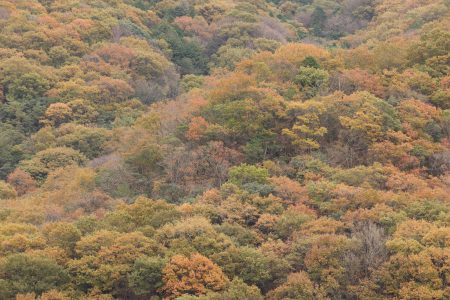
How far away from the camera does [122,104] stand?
6600 cm

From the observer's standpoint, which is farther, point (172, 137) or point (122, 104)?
point (122, 104)

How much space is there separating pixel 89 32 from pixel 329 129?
143 feet

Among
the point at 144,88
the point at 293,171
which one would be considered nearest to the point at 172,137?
the point at 293,171

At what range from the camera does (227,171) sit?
40.5 metres

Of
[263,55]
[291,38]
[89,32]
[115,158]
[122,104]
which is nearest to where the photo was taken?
[115,158]

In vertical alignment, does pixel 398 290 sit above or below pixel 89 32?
above

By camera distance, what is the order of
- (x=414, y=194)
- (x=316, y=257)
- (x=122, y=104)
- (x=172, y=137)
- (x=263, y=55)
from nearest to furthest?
1. (x=316, y=257)
2. (x=414, y=194)
3. (x=172, y=137)
4. (x=263, y=55)
5. (x=122, y=104)

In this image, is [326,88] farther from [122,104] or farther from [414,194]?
[122,104]

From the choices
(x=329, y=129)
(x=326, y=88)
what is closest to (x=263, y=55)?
(x=326, y=88)

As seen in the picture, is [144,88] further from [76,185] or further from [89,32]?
[76,185]

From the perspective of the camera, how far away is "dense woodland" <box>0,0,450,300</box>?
29016 mm

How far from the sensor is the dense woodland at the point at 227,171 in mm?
29016

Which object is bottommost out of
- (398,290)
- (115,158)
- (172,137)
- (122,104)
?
(122,104)

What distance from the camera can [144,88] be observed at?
69.4 m
